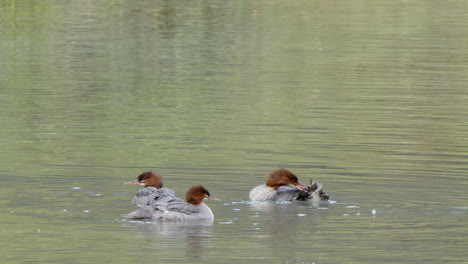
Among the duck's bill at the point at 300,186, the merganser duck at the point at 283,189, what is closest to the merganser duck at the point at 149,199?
the merganser duck at the point at 283,189

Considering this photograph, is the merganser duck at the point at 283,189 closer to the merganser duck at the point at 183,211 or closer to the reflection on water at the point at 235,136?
the reflection on water at the point at 235,136

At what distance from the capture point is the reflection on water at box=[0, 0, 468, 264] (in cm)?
1265

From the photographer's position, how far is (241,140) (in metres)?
19.4

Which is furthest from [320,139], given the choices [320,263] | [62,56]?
[62,56]

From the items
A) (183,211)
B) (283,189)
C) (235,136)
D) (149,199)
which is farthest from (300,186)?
(235,136)

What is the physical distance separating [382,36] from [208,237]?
28.1m

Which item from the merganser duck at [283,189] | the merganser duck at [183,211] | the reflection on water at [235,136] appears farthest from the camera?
the merganser duck at [283,189]

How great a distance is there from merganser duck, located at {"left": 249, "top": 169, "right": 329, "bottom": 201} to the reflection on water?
0.17 m

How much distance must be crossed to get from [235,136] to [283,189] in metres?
4.61

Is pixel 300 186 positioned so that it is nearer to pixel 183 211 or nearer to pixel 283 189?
pixel 283 189

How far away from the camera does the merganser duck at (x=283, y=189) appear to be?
1476cm

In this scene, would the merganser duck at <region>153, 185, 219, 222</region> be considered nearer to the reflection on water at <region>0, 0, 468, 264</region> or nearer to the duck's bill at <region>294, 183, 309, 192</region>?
the reflection on water at <region>0, 0, 468, 264</region>

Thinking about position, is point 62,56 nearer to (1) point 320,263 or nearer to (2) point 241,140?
(2) point 241,140

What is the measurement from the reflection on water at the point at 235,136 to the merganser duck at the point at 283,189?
17 centimetres
